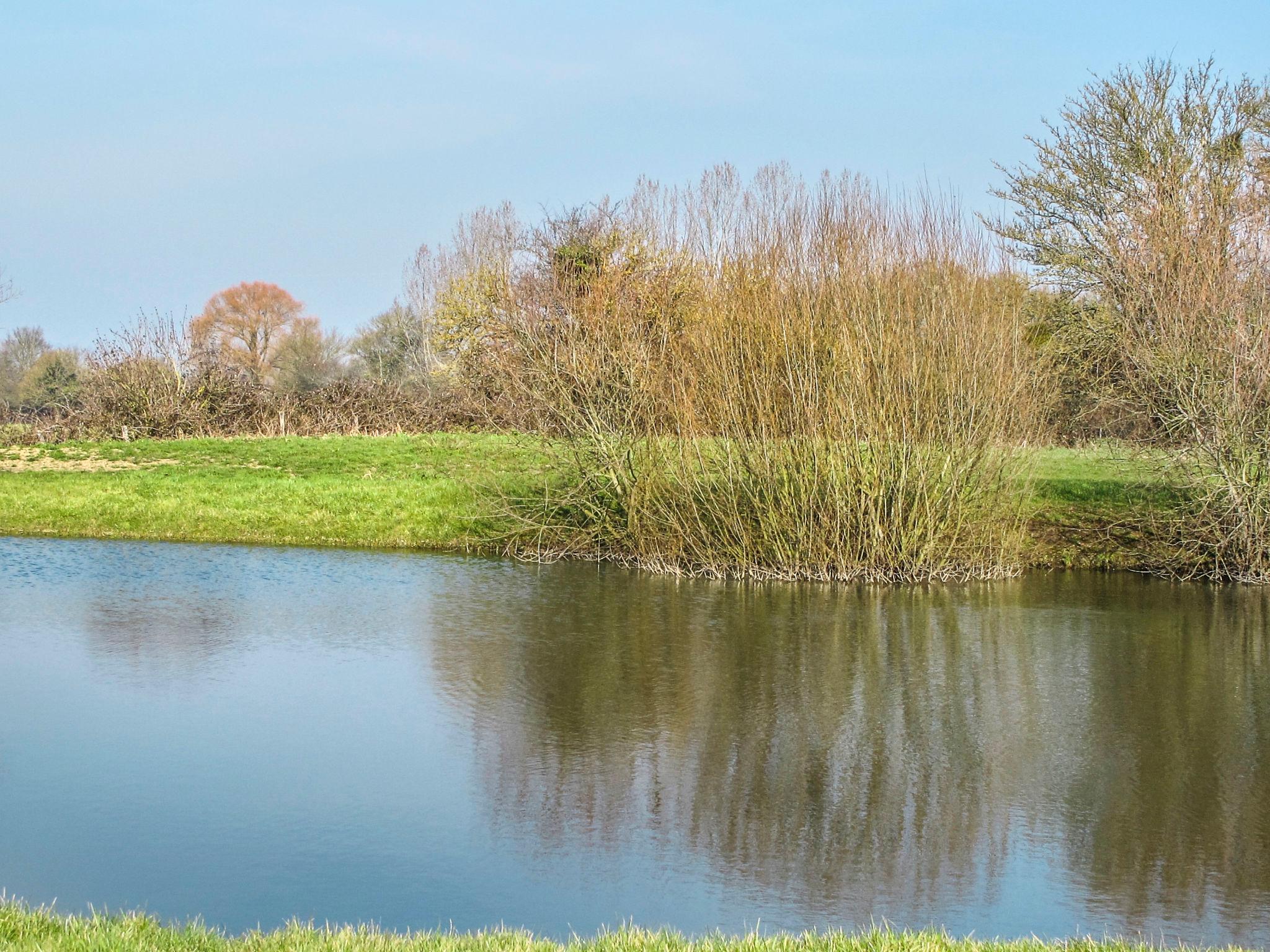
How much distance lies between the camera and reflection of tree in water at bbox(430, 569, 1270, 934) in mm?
7039

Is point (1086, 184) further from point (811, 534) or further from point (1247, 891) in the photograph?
point (1247, 891)

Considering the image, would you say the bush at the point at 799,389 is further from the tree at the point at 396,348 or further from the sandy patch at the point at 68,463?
the tree at the point at 396,348

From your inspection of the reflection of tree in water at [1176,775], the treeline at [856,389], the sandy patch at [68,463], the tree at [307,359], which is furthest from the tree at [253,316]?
the reflection of tree in water at [1176,775]

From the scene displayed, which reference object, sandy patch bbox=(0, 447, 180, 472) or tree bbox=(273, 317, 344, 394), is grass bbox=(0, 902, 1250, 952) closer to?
sandy patch bbox=(0, 447, 180, 472)

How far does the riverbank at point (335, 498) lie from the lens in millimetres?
20016

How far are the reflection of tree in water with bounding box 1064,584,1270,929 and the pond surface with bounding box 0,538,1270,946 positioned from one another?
1.3 inches

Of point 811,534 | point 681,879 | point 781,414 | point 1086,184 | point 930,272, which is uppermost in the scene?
point 1086,184

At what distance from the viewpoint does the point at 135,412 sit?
3334 cm

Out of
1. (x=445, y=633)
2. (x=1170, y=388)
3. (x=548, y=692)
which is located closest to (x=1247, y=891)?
(x=548, y=692)

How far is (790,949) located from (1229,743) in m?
5.91

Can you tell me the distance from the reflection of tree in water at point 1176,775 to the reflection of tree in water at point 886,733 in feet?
0.08

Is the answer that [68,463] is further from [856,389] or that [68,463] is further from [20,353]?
[20,353]

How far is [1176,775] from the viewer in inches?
335

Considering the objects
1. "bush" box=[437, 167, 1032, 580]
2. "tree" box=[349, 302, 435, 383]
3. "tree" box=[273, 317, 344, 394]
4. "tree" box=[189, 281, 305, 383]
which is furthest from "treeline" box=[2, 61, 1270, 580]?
"tree" box=[189, 281, 305, 383]
